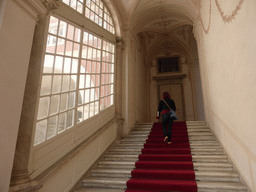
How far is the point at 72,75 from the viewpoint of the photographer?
3355 millimetres

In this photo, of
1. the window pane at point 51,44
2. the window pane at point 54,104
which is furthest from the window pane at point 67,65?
the window pane at point 54,104

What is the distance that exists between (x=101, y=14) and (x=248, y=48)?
397cm

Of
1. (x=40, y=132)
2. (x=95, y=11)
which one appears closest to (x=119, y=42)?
(x=95, y=11)

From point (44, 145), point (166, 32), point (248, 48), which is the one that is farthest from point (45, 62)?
→ point (166, 32)

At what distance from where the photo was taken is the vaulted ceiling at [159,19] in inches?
237

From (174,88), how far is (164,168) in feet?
22.7

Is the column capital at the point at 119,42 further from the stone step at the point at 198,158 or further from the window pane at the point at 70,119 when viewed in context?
the stone step at the point at 198,158

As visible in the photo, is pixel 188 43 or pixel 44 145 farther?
pixel 188 43

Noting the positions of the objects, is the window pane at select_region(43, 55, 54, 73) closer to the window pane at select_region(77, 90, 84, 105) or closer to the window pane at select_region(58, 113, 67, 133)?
the window pane at select_region(58, 113, 67, 133)

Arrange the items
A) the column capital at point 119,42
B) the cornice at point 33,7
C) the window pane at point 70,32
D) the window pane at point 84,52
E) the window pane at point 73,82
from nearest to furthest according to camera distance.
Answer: the cornice at point 33,7 < the window pane at point 73,82 < the window pane at point 70,32 < the window pane at point 84,52 < the column capital at point 119,42

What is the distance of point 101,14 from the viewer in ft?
16.0

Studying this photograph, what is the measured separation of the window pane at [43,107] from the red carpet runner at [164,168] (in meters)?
1.79

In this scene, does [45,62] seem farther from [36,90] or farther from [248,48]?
[248,48]

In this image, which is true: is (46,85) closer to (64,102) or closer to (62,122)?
(64,102)
